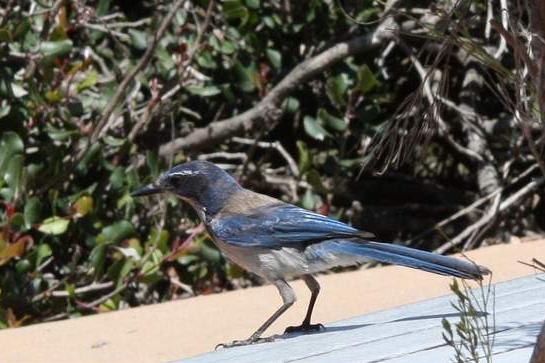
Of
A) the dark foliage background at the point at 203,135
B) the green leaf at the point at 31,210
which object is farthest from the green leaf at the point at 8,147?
the green leaf at the point at 31,210

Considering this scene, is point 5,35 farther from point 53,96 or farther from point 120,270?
point 120,270

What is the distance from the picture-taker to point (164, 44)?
28.2 ft

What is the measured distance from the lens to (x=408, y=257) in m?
4.96

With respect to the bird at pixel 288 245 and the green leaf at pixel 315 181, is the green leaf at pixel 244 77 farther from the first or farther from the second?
the bird at pixel 288 245

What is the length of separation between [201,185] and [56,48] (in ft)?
8.44

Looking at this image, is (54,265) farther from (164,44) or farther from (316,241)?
(316,241)

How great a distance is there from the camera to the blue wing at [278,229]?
210 inches

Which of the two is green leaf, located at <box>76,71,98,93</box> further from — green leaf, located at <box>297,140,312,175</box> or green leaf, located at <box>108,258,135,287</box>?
green leaf, located at <box>297,140,312,175</box>

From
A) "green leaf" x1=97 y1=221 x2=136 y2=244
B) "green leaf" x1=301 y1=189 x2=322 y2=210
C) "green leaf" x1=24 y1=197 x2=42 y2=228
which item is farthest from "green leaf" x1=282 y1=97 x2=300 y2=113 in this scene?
"green leaf" x1=24 y1=197 x2=42 y2=228

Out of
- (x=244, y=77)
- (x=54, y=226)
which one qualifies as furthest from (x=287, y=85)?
(x=54, y=226)

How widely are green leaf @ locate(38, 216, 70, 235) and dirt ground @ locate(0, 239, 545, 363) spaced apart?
1.10 metres

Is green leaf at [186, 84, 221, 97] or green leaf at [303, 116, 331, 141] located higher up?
green leaf at [186, 84, 221, 97]

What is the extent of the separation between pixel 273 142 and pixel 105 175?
5.66 ft

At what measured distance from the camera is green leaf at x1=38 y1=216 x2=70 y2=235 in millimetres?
7641
